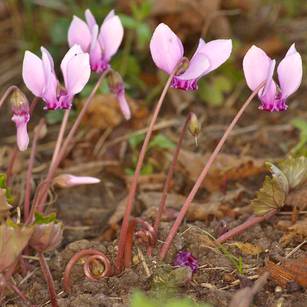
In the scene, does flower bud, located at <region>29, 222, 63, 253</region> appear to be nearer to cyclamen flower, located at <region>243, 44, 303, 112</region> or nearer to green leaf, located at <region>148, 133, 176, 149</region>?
cyclamen flower, located at <region>243, 44, 303, 112</region>

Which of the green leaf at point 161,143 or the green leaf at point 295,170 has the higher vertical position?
the green leaf at point 295,170

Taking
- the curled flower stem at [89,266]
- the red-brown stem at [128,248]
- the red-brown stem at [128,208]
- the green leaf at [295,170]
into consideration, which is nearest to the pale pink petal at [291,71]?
the green leaf at [295,170]

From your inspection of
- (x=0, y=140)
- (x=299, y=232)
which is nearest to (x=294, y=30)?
(x=0, y=140)

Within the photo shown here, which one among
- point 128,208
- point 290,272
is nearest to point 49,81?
point 128,208

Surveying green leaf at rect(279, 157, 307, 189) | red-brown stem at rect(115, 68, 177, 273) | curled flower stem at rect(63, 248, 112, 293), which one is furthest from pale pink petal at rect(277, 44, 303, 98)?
curled flower stem at rect(63, 248, 112, 293)

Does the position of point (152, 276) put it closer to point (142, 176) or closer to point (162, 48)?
point (162, 48)

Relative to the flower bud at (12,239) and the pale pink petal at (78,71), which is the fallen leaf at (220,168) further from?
the flower bud at (12,239)

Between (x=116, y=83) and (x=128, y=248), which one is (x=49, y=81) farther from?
(x=128, y=248)
